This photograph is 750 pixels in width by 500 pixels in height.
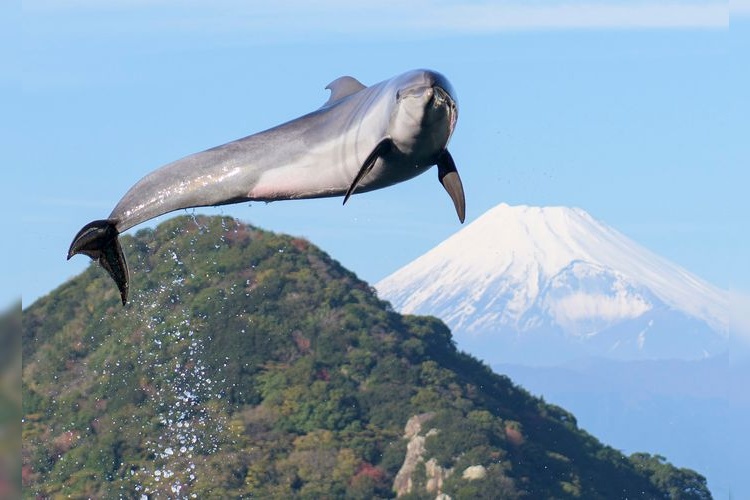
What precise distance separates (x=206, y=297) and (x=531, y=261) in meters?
98.8

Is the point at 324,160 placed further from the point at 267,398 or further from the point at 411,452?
the point at 267,398

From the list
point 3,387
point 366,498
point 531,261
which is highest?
point 531,261

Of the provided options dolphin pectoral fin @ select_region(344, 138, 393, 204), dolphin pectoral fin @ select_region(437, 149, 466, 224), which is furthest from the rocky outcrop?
dolphin pectoral fin @ select_region(344, 138, 393, 204)

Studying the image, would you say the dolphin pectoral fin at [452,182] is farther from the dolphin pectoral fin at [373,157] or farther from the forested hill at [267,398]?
the forested hill at [267,398]

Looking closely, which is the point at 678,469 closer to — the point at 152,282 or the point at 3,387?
the point at 152,282

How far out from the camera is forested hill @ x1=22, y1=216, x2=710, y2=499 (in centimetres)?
4006

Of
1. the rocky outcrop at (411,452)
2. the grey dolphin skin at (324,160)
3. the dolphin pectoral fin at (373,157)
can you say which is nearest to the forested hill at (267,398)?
the rocky outcrop at (411,452)

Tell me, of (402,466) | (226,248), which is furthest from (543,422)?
(226,248)

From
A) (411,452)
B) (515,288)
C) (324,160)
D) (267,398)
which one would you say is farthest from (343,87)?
(515,288)

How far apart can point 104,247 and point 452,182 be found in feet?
7.48

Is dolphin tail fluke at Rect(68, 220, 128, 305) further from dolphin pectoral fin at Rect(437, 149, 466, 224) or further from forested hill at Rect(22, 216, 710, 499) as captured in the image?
forested hill at Rect(22, 216, 710, 499)

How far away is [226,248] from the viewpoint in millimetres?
50188

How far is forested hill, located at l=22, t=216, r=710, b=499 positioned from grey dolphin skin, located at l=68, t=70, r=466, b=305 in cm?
3043

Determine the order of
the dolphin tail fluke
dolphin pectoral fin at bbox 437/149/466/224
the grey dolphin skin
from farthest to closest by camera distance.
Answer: the dolphin tail fluke → dolphin pectoral fin at bbox 437/149/466/224 → the grey dolphin skin
